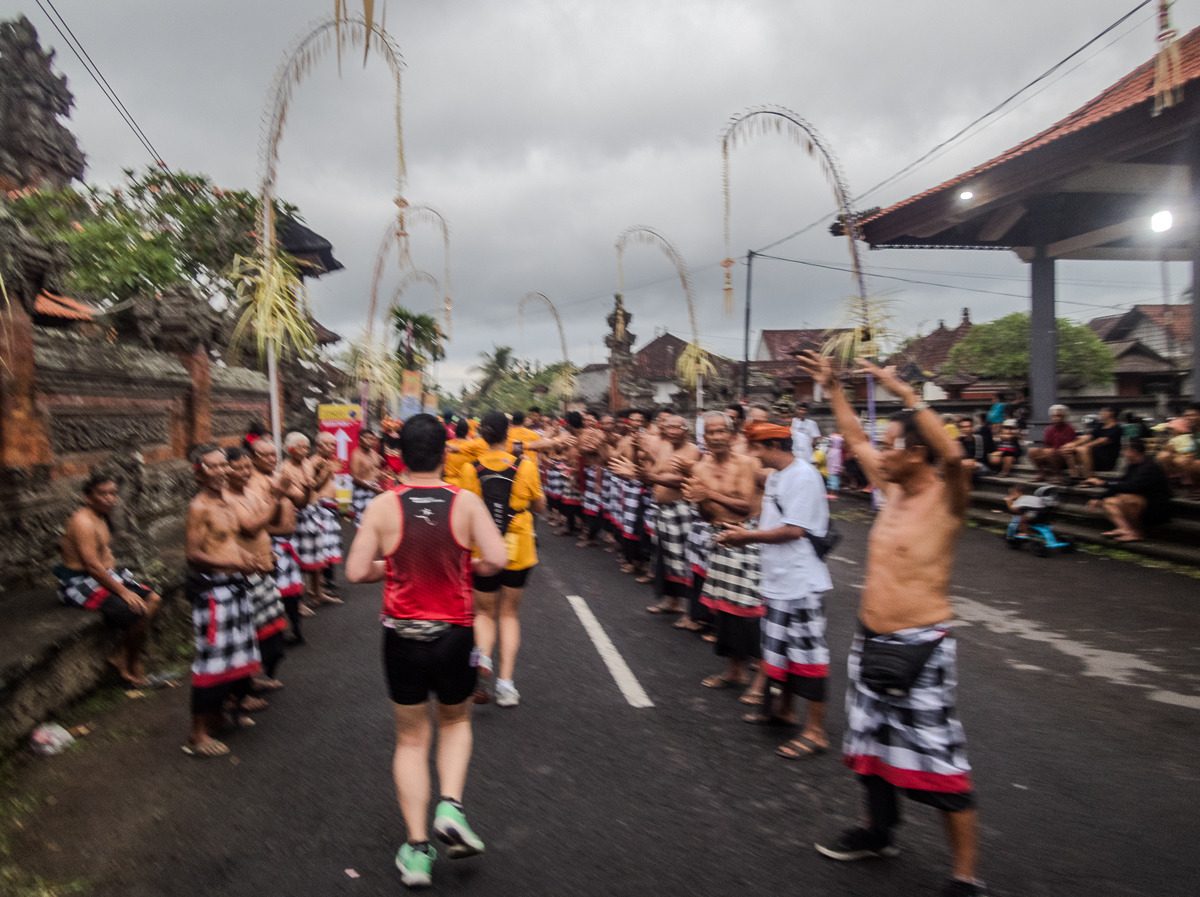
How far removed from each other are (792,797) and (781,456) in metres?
1.84

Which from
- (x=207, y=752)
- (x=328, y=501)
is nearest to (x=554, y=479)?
(x=328, y=501)

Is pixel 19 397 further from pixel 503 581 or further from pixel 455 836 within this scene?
pixel 455 836

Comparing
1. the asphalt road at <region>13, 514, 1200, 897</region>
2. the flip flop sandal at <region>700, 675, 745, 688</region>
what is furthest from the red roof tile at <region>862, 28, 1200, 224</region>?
the flip flop sandal at <region>700, 675, 745, 688</region>

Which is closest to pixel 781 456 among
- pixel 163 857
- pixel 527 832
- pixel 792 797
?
pixel 792 797

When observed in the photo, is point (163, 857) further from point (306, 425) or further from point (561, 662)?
point (306, 425)

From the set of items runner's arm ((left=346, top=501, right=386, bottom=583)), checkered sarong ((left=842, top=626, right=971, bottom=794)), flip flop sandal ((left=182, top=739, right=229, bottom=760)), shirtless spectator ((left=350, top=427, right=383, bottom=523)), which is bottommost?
flip flop sandal ((left=182, top=739, right=229, bottom=760))

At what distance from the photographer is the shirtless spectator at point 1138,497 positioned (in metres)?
9.52

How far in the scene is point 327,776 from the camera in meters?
4.00

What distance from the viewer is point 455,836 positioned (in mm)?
3055

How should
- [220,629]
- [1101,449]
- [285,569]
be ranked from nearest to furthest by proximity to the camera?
[220,629]
[285,569]
[1101,449]

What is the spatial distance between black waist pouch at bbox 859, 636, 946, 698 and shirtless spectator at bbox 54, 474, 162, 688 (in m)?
5.00

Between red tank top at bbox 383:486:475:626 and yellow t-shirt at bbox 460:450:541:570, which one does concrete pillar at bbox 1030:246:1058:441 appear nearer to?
yellow t-shirt at bbox 460:450:541:570

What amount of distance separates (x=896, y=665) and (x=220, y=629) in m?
3.69

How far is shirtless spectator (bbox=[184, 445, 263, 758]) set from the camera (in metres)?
4.39
